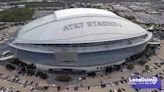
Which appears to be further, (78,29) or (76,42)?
(78,29)

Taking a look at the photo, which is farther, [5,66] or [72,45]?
[5,66]

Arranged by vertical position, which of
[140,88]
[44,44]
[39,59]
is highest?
[44,44]

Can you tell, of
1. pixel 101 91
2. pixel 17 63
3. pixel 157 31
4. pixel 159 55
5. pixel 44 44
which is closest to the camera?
pixel 101 91

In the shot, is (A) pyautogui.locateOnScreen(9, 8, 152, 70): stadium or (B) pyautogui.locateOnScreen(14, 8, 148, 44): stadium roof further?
(B) pyautogui.locateOnScreen(14, 8, 148, 44): stadium roof

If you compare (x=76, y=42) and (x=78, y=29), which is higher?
(x=78, y=29)

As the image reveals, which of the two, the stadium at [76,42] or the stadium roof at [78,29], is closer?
the stadium at [76,42]

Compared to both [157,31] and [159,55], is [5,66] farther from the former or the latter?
[157,31]

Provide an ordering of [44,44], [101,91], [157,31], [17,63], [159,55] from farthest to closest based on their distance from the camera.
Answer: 1. [157,31]
2. [159,55]
3. [17,63]
4. [44,44]
5. [101,91]

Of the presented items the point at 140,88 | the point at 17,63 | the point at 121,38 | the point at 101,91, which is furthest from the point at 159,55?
the point at 17,63
